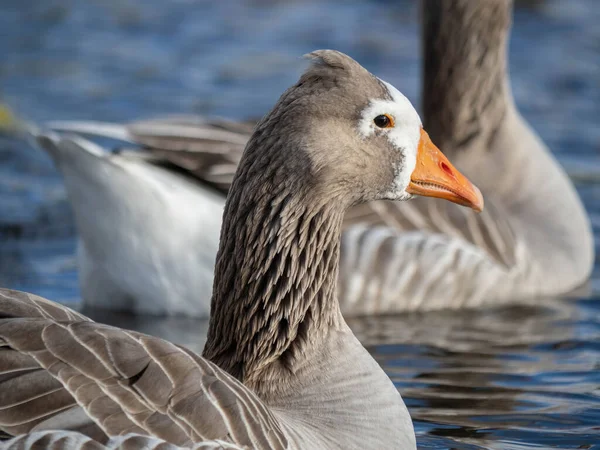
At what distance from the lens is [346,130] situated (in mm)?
5012

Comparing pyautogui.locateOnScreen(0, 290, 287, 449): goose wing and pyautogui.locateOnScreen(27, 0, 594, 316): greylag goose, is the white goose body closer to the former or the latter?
pyautogui.locateOnScreen(27, 0, 594, 316): greylag goose

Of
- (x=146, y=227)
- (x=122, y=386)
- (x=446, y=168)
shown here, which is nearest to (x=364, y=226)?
(x=146, y=227)

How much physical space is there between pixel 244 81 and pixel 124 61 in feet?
5.04

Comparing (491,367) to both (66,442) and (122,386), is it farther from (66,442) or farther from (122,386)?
(66,442)

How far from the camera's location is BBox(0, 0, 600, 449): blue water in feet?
22.0

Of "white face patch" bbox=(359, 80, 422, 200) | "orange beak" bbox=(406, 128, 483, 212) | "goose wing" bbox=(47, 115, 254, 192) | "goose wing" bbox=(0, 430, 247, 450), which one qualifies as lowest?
"goose wing" bbox=(47, 115, 254, 192)

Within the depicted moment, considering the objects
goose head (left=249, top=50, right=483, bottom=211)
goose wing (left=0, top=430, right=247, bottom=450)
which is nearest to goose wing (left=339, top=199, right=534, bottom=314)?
goose head (left=249, top=50, right=483, bottom=211)

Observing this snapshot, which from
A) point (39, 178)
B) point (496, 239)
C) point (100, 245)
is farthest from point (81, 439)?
point (39, 178)

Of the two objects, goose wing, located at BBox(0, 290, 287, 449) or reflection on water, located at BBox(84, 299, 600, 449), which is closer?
goose wing, located at BBox(0, 290, 287, 449)

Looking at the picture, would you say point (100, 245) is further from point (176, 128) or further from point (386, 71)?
point (386, 71)

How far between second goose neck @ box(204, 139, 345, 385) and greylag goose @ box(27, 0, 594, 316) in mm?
3189

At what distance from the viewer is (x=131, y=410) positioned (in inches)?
169

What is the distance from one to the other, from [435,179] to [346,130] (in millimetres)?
580

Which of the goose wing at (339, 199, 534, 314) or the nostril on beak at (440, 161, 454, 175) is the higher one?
the nostril on beak at (440, 161, 454, 175)
